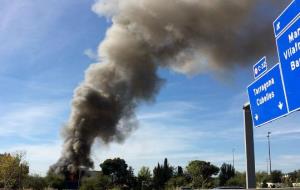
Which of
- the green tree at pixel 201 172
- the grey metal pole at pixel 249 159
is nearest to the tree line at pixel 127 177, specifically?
the green tree at pixel 201 172

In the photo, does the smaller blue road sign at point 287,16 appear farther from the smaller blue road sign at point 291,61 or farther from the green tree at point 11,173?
the green tree at point 11,173

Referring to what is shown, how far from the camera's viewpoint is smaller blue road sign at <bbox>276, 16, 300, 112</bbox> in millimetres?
9648

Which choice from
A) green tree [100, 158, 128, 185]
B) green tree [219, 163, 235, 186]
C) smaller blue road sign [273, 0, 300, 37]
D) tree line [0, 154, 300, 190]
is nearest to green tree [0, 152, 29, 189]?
tree line [0, 154, 300, 190]

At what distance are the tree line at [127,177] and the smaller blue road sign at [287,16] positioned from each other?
1674 inches

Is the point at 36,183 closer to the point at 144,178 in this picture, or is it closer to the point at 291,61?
the point at 144,178

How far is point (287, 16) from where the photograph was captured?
32.8ft

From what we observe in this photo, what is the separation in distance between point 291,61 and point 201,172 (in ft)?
247

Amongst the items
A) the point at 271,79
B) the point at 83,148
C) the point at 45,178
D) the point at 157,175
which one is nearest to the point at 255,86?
the point at 271,79

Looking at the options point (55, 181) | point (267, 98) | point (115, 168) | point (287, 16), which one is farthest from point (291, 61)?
point (115, 168)

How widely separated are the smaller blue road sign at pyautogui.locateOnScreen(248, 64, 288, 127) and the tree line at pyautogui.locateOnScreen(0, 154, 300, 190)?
3935 cm

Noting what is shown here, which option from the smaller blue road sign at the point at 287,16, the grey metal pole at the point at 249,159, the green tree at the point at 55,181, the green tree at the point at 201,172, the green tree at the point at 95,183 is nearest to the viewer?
the smaller blue road sign at the point at 287,16

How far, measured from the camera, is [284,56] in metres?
10.2

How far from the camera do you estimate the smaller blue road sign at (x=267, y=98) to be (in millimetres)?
11450

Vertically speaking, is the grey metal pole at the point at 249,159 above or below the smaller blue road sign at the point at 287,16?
below
